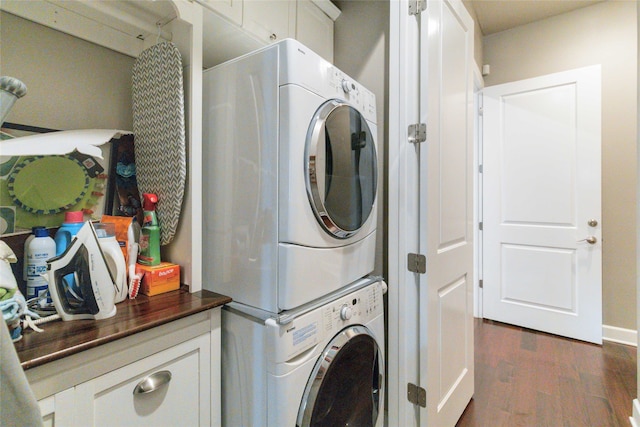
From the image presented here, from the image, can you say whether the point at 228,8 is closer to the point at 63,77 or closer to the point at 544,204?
the point at 63,77

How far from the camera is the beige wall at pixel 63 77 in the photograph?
39.3 inches

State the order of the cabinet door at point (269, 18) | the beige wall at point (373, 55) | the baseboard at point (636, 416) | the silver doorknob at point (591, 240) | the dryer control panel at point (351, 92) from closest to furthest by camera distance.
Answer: the dryer control panel at point (351, 92), the cabinet door at point (269, 18), the baseboard at point (636, 416), the beige wall at point (373, 55), the silver doorknob at point (591, 240)

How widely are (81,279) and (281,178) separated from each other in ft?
2.03

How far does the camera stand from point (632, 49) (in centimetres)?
251

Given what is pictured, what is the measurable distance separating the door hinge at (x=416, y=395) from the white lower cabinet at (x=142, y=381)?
89 cm

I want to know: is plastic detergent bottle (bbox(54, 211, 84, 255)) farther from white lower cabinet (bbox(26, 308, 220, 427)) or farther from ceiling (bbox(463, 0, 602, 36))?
ceiling (bbox(463, 0, 602, 36))

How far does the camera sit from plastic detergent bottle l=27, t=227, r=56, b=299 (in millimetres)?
904

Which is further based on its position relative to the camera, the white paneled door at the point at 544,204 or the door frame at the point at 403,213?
the white paneled door at the point at 544,204

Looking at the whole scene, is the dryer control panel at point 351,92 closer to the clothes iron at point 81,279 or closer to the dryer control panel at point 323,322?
the dryer control panel at point 323,322

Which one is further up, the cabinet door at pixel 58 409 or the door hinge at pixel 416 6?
the door hinge at pixel 416 6

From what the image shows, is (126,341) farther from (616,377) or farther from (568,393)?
(616,377)

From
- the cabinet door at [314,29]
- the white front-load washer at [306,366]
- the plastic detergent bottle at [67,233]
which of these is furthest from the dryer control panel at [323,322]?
the cabinet door at [314,29]

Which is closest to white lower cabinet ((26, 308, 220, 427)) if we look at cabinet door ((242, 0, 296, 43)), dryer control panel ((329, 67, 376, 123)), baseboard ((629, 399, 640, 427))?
dryer control panel ((329, 67, 376, 123))

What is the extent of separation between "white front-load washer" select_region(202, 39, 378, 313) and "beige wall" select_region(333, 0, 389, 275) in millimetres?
417
